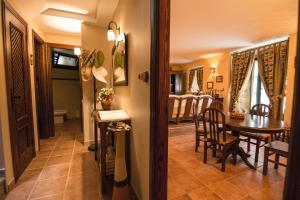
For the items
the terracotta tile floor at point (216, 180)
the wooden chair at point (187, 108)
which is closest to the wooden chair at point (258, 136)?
the terracotta tile floor at point (216, 180)

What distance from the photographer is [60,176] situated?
2137mm

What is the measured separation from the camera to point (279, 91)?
3895 millimetres

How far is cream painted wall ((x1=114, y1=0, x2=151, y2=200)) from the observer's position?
1.36 m

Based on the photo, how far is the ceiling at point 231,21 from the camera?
2.42 meters

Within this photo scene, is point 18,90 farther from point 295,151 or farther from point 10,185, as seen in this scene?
point 295,151

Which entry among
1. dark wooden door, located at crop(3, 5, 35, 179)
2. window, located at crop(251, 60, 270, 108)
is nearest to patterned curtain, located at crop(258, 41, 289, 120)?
window, located at crop(251, 60, 270, 108)

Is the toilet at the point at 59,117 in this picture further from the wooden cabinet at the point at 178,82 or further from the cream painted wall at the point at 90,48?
the wooden cabinet at the point at 178,82

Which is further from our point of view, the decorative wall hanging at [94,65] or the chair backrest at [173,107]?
the chair backrest at [173,107]

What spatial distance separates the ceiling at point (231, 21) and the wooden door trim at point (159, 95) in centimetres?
153

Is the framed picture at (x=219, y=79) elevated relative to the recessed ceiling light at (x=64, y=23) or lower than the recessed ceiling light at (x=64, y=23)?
lower

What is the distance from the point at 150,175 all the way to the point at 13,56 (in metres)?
2.35

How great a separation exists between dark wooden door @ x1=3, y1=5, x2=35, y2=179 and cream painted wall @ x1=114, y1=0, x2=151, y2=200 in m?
1.46

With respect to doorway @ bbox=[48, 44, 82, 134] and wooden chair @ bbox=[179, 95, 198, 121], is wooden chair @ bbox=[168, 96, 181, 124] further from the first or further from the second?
doorway @ bbox=[48, 44, 82, 134]

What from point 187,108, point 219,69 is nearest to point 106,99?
point 187,108
